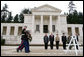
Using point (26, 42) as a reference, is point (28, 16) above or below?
above

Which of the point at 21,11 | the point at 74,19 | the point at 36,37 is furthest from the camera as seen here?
the point at 21,11

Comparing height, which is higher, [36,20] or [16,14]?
[16,14]

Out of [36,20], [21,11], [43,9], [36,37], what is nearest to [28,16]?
[36,20]

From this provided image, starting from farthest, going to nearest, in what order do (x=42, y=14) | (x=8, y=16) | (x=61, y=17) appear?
(x=8, y=16)
(x=61, y=17)
(x=42, y=14)

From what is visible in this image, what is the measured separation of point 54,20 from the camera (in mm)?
37344

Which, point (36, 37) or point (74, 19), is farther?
point (74, 19)

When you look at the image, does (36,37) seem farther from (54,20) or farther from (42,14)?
(54,20)

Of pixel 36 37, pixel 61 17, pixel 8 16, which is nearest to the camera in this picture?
pixel 36 37

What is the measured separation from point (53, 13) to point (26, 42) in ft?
91.1

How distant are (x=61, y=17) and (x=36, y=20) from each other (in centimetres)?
959

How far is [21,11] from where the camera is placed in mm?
65750

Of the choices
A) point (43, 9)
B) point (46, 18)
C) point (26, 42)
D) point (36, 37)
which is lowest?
point (36, 37)

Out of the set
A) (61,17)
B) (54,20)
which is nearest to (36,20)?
(54,20)

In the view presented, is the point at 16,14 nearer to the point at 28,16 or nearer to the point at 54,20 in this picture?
the point at 28,16
